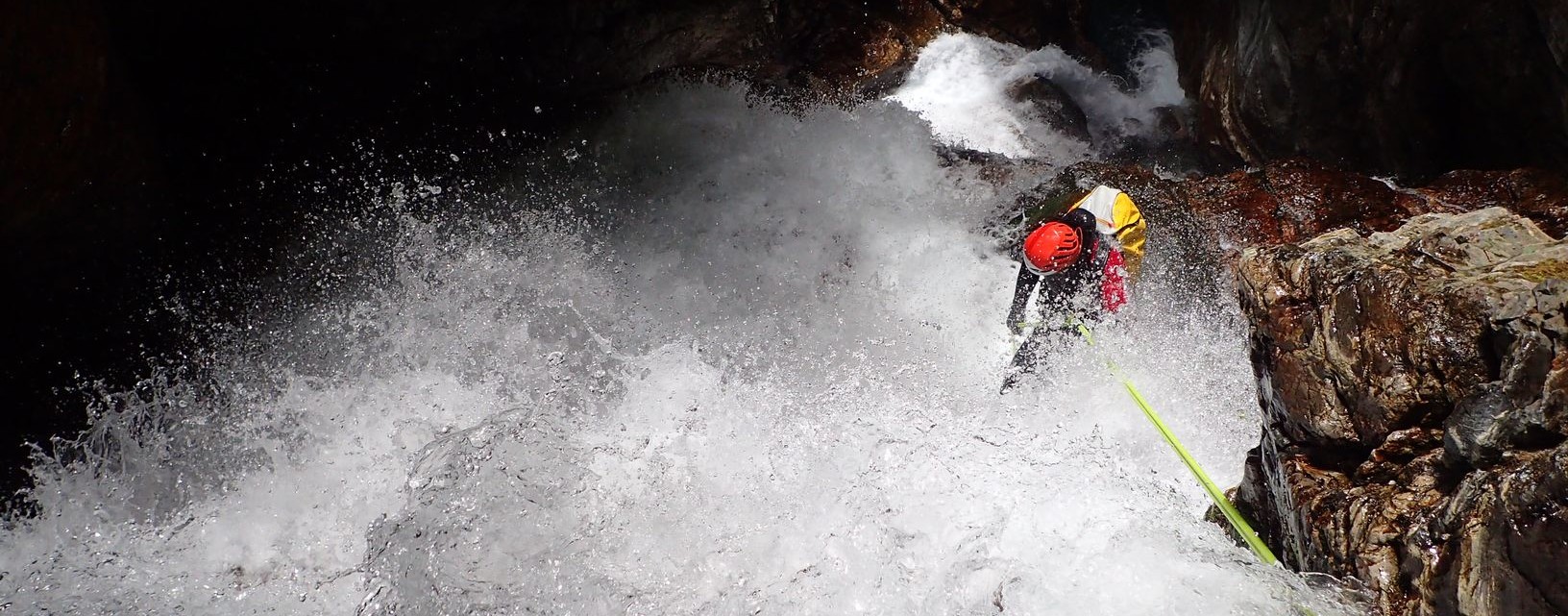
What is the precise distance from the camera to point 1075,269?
4473mm

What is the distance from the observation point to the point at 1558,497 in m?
1.87

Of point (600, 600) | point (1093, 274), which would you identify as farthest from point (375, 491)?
point (1093, 274)

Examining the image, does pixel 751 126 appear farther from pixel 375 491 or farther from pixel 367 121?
pixel 375 491

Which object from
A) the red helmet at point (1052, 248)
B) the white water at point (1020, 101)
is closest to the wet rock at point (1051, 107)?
the white water at point (1020, 101)

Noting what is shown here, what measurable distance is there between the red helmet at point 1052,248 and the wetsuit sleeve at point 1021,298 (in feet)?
0.66

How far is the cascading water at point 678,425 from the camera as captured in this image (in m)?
3.30

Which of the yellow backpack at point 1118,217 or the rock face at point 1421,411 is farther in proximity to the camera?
the yellow backpack at point 1118,217

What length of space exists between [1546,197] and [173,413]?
7795 mm

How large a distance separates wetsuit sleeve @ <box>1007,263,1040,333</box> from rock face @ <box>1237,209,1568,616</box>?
47.5 inches

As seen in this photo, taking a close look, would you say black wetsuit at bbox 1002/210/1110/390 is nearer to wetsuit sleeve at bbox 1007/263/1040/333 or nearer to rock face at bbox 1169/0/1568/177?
wetsuit sleeve at bbox 1007/263/1040/333

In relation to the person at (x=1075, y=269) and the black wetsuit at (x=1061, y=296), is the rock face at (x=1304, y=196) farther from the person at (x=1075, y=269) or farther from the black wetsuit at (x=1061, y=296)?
the black wetsuit at (x=1061, y=296)

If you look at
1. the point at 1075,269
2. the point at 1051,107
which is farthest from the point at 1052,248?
the point at 1051,107

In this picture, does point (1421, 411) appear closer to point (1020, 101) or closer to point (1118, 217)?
point (1118, 217)

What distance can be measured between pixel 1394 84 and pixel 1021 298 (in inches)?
96.1
